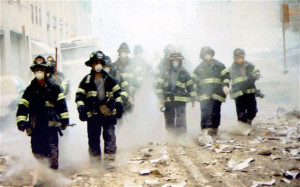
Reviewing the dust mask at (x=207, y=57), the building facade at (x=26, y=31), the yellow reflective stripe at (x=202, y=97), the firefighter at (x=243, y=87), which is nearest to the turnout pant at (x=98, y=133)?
the yellow reflective stripe at (x=202, y=97)

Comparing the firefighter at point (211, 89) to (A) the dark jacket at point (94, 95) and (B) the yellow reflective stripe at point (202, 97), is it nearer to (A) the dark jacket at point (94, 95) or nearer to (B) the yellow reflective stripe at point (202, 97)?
(B) the yellow reflective stripe at point (202, 97)

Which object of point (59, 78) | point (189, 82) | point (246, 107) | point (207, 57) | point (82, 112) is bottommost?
point (246, 107)

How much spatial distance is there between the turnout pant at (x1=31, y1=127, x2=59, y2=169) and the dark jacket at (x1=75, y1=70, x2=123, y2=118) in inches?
32.7

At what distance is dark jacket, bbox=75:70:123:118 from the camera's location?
6.05 metres

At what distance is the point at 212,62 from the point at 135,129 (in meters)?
2.69

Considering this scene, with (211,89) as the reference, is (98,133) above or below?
below

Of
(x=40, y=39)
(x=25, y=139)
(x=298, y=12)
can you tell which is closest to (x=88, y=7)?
(x=40, y=39)

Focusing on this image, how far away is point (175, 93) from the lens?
8.02 meters

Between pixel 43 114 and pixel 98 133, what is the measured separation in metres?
1.15

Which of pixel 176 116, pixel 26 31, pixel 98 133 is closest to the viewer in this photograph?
pixel 98 133

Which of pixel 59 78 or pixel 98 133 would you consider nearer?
pixel 98 133

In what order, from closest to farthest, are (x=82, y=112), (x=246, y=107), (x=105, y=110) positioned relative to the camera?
(x=82, y=112) → (x=105, y=110) → (x=246, y=107)

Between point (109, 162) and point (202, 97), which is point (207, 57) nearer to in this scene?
point (202, 97)

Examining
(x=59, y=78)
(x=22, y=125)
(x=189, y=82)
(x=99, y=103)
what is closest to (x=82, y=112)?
(x=99, y=103)
